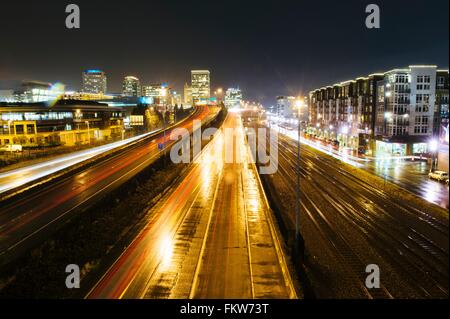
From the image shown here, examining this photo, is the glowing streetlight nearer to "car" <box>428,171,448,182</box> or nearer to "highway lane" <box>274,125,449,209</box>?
"highway lane" <box>274,125,449,209</box>

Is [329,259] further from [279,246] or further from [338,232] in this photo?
[338,232]

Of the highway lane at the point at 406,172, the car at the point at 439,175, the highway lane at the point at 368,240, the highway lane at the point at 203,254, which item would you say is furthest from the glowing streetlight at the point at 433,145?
the highway lane at the point at 203,254

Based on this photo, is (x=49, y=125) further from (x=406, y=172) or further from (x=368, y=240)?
(x=368, y=240)

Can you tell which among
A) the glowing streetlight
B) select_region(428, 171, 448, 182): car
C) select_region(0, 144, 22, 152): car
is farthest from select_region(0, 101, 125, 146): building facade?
the glowing streetlight

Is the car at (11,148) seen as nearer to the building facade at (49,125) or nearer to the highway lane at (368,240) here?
the building facade at (49,125)

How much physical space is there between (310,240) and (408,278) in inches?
229

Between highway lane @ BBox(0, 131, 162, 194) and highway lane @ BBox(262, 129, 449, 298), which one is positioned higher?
highway lane @ BBox(0, 131, 162, 194)

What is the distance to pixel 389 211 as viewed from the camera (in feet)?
87.1

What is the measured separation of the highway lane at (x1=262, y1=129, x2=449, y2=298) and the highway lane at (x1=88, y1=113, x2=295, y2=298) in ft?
8.16

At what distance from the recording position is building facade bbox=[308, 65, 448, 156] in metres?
51.9

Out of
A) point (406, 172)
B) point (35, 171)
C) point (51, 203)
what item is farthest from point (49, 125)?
point (406, 172)

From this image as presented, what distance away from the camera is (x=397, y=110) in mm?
53281

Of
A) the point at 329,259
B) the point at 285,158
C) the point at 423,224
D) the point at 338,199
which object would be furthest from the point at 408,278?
the point at 285,158

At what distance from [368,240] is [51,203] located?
68.9ft
